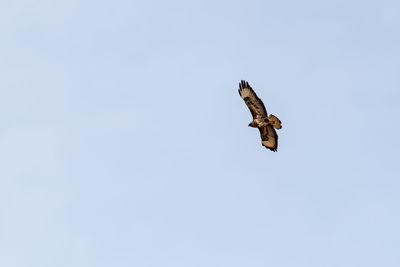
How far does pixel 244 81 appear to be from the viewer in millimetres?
88062

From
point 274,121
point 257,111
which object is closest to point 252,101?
point 257,111

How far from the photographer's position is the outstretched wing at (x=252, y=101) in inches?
3452

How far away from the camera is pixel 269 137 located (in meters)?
89.0

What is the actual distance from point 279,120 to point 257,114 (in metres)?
1.64

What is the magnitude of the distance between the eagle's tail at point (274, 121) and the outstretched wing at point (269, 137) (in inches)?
31.3

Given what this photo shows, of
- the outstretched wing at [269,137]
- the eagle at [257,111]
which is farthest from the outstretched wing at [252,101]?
the outstretched wing at [269,137]

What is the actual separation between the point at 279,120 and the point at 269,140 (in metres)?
2.48

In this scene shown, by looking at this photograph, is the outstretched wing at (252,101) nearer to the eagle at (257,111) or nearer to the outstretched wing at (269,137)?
the eagle at (257,111)

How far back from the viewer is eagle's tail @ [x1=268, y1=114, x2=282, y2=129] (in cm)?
8712

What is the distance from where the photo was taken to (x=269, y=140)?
89188mm

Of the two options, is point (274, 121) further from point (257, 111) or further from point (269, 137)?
point (269, 137)

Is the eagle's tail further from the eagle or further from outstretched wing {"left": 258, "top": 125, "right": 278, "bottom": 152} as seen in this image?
outstretched wing {"left": 258, "top": 125, "right": 278, "bottom": 152}

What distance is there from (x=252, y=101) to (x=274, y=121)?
81.6 inches

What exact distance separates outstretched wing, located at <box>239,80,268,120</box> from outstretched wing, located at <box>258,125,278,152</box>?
1145 millimetres
